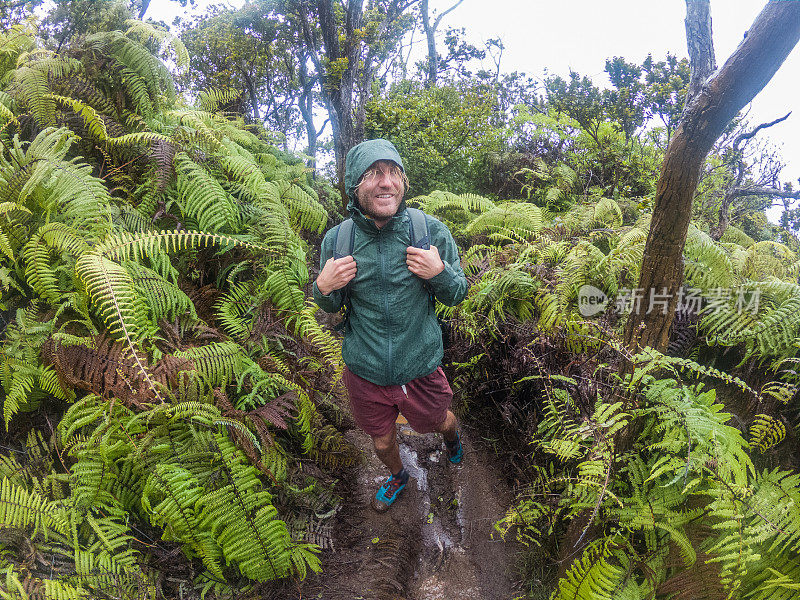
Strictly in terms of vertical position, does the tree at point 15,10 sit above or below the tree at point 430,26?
below

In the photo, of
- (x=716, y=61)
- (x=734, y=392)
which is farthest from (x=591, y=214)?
(x=716, y=61)

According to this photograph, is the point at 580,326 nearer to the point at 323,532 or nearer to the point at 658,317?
the point at 658,317

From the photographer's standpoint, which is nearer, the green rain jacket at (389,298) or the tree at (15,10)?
the green rain jacket at (389,298)

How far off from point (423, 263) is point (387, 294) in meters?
0.28

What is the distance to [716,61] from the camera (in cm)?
149

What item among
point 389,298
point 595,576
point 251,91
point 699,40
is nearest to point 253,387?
point 389,298

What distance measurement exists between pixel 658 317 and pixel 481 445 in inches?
77.2

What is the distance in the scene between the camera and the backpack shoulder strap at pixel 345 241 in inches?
96.6

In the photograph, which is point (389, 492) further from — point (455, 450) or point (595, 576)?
point (595, 576)

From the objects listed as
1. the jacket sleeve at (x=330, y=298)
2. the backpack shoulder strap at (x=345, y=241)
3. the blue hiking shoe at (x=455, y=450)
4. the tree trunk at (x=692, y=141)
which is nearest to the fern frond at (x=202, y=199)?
the jacket sleeve at (x=330, y=298)

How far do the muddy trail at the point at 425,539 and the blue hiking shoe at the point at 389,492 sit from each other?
0.18ft

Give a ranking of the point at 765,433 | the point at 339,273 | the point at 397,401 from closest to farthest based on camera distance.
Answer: the point at 765,433, the point at 339,273, the point at 397,401

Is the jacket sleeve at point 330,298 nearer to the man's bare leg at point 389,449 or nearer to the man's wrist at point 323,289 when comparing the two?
the man's wrist at point 323,289

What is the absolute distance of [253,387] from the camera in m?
2.83
